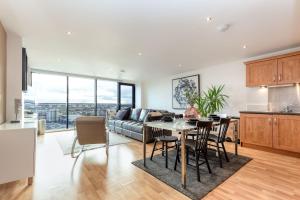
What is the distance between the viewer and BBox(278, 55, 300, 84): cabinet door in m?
3.25

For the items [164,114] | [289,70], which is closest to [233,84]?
[289,70]

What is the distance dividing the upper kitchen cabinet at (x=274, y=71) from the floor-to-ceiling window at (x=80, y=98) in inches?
235

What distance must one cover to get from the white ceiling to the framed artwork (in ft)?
5.28

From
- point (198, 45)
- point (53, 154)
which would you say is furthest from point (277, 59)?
point (53, 154)

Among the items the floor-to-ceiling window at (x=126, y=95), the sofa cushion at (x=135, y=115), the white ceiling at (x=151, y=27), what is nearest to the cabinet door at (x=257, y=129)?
the white ceiling at (x=151, y=27)

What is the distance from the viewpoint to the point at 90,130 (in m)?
3.15

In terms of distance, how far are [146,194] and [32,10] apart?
2.85 meters

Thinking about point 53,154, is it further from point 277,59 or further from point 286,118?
point 277,59

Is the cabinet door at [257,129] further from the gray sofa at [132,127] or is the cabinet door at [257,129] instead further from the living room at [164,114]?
the gray sofa at [132,127]

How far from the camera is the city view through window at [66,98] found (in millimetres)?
5824

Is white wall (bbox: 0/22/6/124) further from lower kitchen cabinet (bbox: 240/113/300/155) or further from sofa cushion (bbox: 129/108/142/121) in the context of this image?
lower kitchen cabinet (bbox: 240/113/300/155)

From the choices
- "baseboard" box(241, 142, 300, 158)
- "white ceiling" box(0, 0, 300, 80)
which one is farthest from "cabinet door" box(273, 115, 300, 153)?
"white ceiling" box(0, 0, 300, 80)

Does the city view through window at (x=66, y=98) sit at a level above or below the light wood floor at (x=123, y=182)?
above

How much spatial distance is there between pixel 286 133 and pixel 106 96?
650cm
